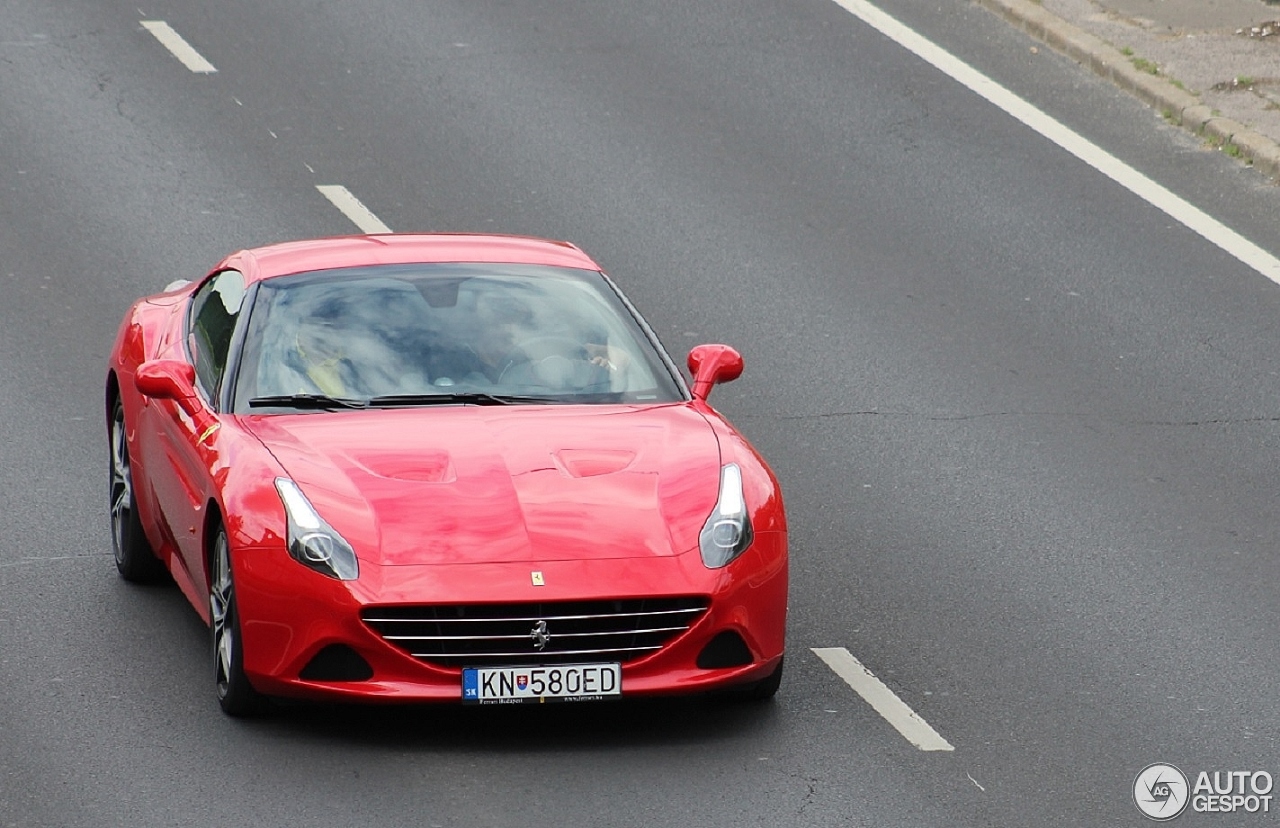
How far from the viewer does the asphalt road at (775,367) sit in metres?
8.19

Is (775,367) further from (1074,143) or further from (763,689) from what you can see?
(763,689)

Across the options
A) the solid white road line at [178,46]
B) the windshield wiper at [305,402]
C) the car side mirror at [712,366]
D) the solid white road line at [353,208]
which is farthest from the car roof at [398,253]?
the solid white road line at [178,46]

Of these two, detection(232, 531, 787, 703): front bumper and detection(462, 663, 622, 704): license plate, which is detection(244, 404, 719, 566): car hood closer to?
detection(232, 531, 787, 703): front bumper

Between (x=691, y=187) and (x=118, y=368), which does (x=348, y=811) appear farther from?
(x=691, y=187)

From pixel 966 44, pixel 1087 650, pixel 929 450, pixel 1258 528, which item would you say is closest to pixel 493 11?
pixel 966 44

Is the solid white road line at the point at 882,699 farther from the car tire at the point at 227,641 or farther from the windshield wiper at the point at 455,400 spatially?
the car tire at the point at 227,641

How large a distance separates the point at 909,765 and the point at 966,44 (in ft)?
37.9

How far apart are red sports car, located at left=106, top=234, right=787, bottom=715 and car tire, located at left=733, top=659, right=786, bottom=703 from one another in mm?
22

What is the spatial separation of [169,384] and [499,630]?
192 cm

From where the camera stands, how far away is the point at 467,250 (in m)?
10.2

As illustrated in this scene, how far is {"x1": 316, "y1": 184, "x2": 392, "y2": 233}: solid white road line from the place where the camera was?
50.3 ft

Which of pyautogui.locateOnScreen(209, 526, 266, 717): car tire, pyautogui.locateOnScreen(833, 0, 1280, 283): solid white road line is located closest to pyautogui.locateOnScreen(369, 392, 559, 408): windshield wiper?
pyautogui.locateOnScreen(209, 526, 266, 717): car tire

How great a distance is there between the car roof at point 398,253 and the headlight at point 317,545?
1833mm

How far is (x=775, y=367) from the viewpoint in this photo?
13.4m
